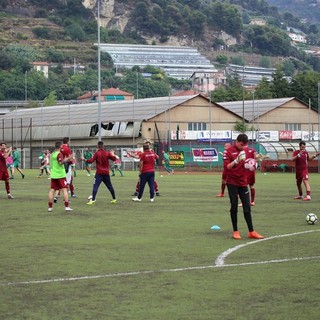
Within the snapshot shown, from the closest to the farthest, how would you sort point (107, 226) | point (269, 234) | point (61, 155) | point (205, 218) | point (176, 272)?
point (176, 272)
point (269, 234)
point (107, 226)
point (205, 218)
point (61, 155)

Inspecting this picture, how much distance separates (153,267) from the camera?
1483 cm

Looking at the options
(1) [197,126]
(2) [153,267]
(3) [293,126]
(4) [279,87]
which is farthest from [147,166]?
(4) [279,87]

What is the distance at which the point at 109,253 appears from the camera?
16578 mm

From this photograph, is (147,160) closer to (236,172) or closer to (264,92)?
(236,172)

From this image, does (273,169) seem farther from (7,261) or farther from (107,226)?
(7,261)

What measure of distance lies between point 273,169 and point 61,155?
4181 centimetres

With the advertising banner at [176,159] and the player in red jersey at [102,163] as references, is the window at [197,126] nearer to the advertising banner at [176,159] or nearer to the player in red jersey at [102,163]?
the advertising banner at [176,159]

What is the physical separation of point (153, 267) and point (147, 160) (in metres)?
15.8

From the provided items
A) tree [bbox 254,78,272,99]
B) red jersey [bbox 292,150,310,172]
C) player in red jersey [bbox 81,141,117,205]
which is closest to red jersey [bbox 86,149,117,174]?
player in red jersey [bbox 81,141,117,205]

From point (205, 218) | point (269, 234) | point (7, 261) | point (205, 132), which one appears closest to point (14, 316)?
point (7, 261)

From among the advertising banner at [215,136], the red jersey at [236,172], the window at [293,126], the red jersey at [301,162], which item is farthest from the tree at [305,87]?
the red jersey at [236,172]

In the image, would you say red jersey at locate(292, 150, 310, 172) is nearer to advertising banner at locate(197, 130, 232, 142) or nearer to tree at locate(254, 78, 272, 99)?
advertising banner at locate(197, 130, 232, 142)

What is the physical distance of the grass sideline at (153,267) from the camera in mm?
11617

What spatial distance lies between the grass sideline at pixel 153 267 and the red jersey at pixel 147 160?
15.2ft
